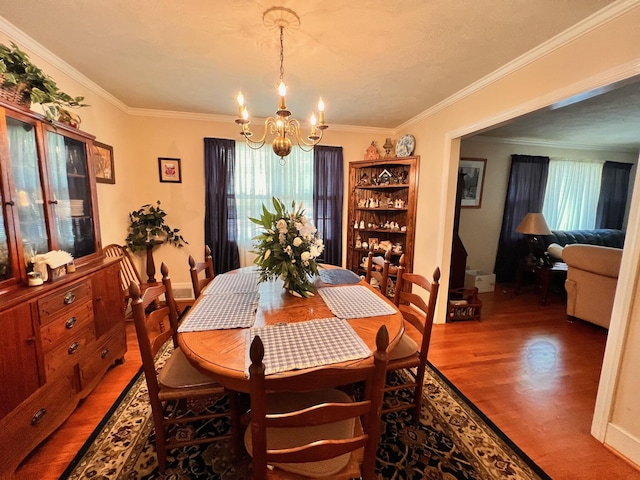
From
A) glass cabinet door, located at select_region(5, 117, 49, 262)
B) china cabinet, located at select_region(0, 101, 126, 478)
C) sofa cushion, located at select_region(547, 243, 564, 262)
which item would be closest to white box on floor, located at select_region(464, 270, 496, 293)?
sofa cushion, located at select_region(547, 243, 564, 262)

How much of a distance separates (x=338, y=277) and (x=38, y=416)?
1927 mm

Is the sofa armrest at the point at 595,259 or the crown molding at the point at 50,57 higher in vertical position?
the crown molding at the point at 50,57

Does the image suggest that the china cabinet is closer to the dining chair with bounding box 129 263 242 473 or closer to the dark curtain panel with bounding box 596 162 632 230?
the dining chair with bounding box 129 263 242 473

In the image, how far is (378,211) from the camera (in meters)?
3.91

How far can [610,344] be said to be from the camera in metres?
1.56

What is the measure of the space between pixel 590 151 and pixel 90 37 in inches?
272

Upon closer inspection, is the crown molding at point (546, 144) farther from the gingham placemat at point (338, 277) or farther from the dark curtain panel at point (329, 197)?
the gingham placemat at point (338, 277)

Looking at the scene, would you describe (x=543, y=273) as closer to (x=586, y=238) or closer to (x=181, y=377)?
Answer: (x=586, y=238)

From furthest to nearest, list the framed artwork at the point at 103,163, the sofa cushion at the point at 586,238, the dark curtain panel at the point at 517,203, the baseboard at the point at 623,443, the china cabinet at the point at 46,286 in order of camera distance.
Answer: the sofa cushion at the point at 586,238 → the dark curtain panel at the point at 517,203 → the framed artwork at the point at 103,163 → the baseboard at the point at 623,443 → the china cabinet at the point at 46,286

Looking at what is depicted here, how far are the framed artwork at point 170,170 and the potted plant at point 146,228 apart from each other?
0.32 meters

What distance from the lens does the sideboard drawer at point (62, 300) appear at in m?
1.48

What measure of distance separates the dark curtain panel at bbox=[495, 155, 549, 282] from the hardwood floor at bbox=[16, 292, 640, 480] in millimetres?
1279

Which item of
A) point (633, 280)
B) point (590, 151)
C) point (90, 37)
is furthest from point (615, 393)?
point (590, 151)

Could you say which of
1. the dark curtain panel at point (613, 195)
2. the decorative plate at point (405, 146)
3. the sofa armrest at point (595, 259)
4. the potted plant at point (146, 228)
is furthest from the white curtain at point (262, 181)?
the dark curtain panel at point (613, 195)
